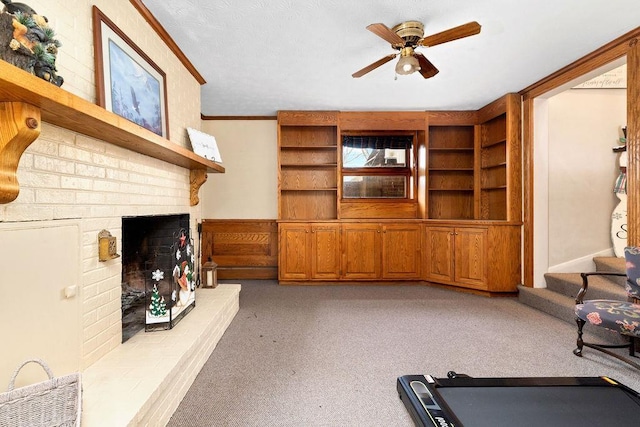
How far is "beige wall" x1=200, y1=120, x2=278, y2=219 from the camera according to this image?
4777 millimetres

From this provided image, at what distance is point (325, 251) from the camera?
14.4 feet

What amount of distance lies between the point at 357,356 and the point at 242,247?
2923 millimetres

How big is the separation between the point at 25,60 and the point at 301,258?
11.9 ft

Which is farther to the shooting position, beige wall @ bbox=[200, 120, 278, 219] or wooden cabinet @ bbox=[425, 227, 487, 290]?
beige wall @ bbox=[200, 120, 278, 219]

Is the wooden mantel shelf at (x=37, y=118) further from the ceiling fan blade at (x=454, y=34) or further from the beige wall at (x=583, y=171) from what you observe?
the beige wall at (x=583, y=171)

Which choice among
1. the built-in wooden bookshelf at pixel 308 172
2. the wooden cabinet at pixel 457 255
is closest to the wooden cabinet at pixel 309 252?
the built-in wooden bookshelf at pixel 308 172

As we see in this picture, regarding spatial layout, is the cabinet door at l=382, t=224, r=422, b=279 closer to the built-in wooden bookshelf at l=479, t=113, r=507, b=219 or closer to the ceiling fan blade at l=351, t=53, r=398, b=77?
the built-in wooden bookshelf at l=479, t=113, r=507, b=219

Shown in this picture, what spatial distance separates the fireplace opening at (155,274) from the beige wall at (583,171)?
4.15m

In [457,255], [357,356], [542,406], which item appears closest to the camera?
[542,406]

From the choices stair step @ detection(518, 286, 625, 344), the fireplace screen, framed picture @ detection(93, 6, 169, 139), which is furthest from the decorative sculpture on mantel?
stair step @ detection(518, 286, 625, 344)

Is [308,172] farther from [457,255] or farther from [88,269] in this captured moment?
[88,269]

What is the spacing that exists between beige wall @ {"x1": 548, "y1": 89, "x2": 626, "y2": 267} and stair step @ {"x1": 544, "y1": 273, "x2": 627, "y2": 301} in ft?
1.01

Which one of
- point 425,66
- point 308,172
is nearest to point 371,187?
point 308,172

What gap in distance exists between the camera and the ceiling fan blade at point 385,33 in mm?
2056
